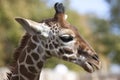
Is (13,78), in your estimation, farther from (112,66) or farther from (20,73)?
(112,66)

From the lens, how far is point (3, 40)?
3203 cm

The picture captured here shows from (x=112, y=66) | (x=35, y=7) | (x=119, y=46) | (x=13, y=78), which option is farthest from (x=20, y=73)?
(x=112, y=66)

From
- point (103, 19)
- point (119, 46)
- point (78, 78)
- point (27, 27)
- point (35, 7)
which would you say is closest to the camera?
point (27, 27)

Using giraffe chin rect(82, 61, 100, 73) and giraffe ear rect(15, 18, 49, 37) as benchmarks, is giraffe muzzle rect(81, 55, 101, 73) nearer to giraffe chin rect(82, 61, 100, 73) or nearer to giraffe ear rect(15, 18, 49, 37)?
giraffe chin rect(82, 61, 100, 73)

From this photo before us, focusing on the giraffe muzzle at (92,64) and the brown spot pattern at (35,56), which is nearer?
the giraffe muzzle at (92,64)

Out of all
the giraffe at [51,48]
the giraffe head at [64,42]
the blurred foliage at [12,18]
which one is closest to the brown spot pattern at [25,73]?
the giraffe at [51,48]

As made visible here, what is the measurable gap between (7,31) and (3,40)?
74 centimetres

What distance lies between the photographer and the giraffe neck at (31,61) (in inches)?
287

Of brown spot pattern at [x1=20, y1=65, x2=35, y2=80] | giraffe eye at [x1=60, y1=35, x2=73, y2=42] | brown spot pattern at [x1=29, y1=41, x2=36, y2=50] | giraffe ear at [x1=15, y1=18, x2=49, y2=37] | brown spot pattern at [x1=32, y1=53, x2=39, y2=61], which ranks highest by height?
A: giraffe ear at [x1=15, y1=18, x2=49, y2=37]

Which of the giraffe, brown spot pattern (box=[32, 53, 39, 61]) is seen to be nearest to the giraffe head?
the giraffe

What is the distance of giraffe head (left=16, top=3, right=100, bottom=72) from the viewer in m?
7.18

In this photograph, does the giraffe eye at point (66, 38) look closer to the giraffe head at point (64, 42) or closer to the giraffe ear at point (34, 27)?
the giraffe head at point (64, 42)

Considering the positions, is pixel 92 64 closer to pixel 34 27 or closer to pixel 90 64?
pixel 90 64

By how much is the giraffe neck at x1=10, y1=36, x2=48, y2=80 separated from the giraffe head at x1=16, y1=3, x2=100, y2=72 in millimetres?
56
